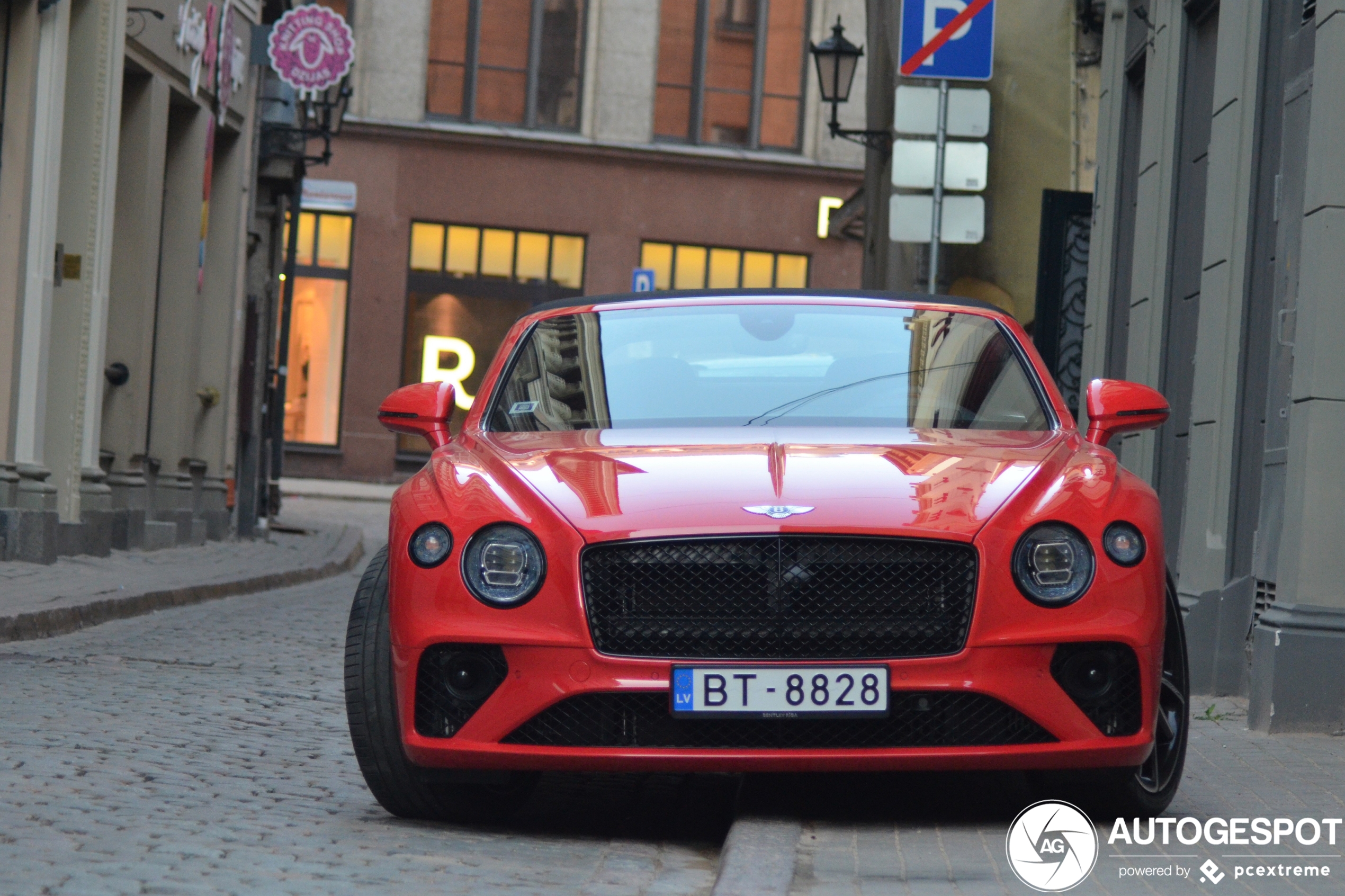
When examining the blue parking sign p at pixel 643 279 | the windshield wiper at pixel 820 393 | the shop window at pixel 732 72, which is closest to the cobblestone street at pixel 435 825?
the windshield wiper at pixel 820 393

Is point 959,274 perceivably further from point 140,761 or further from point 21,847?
point 21,847

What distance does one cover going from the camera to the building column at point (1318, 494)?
7.23 metres

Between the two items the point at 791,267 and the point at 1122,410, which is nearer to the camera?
the point at 1122,410

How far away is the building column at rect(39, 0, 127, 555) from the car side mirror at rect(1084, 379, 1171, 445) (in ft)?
34.8

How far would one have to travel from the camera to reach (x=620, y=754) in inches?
189

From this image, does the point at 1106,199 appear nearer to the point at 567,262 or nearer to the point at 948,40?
the point at 948,40

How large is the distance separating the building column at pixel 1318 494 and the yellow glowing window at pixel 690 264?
1161 inches

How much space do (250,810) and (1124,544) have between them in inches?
93.3

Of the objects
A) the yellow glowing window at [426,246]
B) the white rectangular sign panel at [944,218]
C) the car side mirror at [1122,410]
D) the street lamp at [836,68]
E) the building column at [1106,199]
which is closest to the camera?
the car side mirror at [1122,410]

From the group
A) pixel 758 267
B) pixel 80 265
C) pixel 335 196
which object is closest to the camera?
pixel 80 265

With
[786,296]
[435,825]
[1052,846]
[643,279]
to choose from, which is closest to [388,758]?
[435,825]

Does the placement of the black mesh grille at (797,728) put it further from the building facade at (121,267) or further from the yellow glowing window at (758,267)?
the yellow glowing window at (758,267)

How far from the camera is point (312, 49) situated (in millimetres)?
19828

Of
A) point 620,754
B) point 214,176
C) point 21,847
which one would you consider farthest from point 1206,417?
point 214,176
